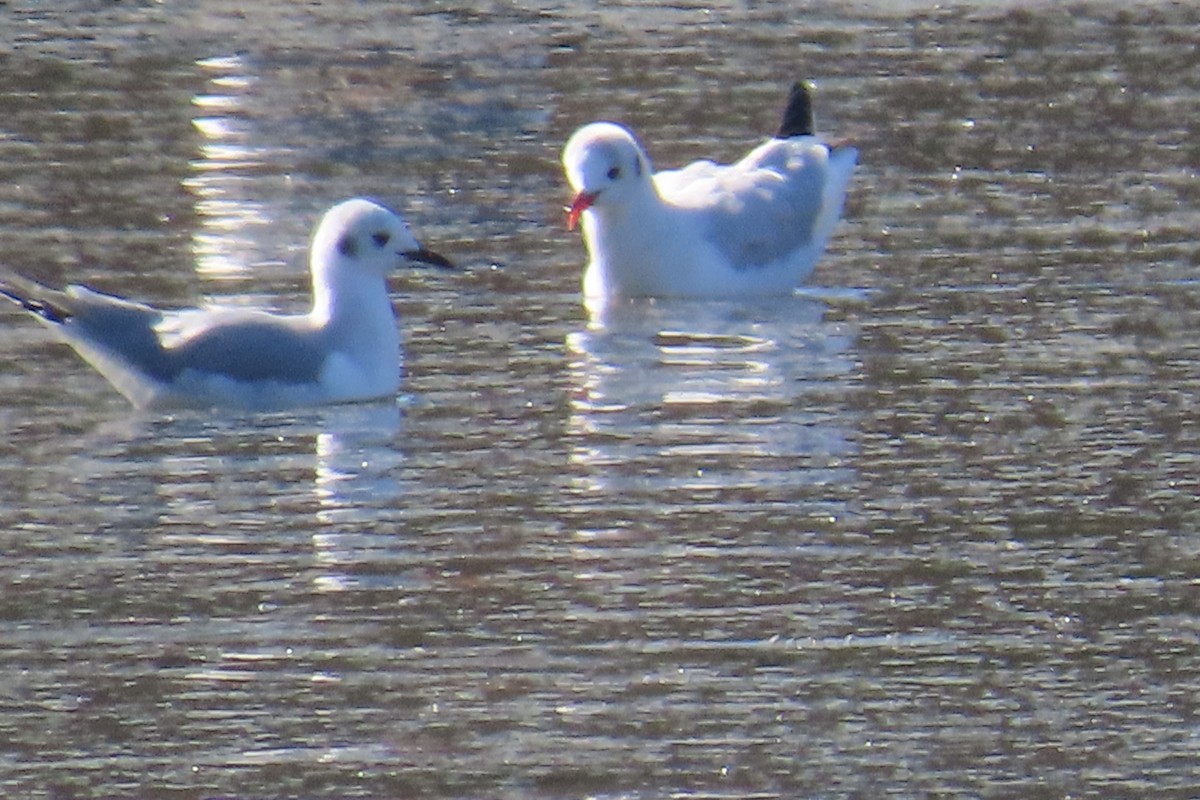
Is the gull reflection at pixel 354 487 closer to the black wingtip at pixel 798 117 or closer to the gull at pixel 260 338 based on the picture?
the gull at pixel 260 338

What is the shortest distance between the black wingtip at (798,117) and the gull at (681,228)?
2.01ft

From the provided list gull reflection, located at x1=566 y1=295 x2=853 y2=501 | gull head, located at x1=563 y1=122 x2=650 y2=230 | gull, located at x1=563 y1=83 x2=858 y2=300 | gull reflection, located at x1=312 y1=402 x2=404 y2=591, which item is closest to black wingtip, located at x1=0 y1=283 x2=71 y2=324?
gull reflection, located at x1=312 y1=402 x2=404 y2=591

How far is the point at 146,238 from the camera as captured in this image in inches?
486

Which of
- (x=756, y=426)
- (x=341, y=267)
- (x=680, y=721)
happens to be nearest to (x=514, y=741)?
(x=680, y=721)

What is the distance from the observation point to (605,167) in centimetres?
1205

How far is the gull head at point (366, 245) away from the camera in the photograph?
10508 millimetres

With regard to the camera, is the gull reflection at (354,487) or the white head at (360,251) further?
the white head at (360,251)

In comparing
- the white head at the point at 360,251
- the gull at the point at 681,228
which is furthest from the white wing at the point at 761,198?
the white head at the point at 360,251

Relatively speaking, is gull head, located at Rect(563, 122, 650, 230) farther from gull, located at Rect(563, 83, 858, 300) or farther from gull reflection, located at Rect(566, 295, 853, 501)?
gull reflection, located at Rect(566, 295, 853, 501)

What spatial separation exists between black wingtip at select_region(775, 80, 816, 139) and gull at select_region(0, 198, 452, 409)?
3.15 m

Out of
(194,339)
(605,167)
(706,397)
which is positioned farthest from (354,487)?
(605,167)

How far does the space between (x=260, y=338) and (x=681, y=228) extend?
8.62 ft

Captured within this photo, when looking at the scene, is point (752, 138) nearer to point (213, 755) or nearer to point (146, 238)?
point (146, 238)

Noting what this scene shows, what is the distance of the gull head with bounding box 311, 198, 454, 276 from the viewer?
10508mm
